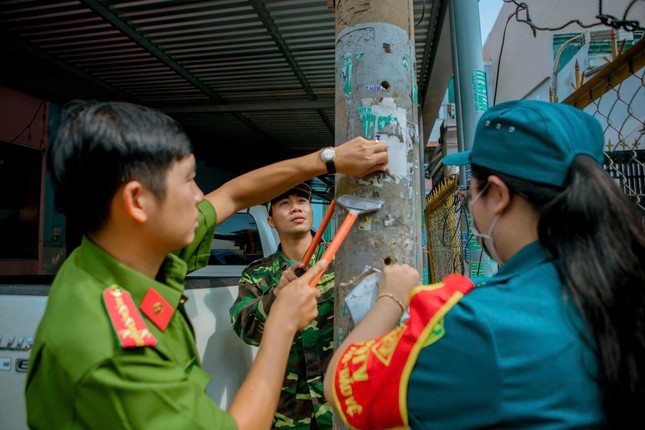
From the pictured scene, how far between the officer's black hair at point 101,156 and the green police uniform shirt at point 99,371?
0.38 ft

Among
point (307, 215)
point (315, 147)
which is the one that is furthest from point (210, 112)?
point (307, 215)

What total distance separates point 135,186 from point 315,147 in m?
9.11

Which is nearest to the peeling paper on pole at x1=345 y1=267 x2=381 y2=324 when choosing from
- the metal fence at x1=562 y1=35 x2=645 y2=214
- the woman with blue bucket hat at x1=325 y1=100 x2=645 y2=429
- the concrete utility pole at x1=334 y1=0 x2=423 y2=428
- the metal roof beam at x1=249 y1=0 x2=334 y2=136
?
the concrete utility pole at x1=334 y1=0 x2=423 y2=428

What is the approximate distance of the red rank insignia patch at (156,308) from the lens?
3.61ft

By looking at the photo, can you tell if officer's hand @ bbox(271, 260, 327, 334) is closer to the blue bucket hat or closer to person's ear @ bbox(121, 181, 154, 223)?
person's ear @ bbox(121, 181, 154, 223)

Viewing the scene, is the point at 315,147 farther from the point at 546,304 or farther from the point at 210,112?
the point at 546,304

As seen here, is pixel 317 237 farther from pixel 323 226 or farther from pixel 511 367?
pixel 511 367

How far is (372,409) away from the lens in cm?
99

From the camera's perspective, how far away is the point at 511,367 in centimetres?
87

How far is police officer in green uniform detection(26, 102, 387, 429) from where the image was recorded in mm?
938

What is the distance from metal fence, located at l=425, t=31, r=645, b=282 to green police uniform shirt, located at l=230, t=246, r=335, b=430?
1378mm

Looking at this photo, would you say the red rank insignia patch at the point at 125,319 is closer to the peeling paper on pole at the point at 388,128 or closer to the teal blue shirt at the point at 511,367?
the teal blue shirt at the point at 511,367

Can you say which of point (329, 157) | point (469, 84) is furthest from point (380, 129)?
point (469, 84)

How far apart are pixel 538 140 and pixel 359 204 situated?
1.79ft
